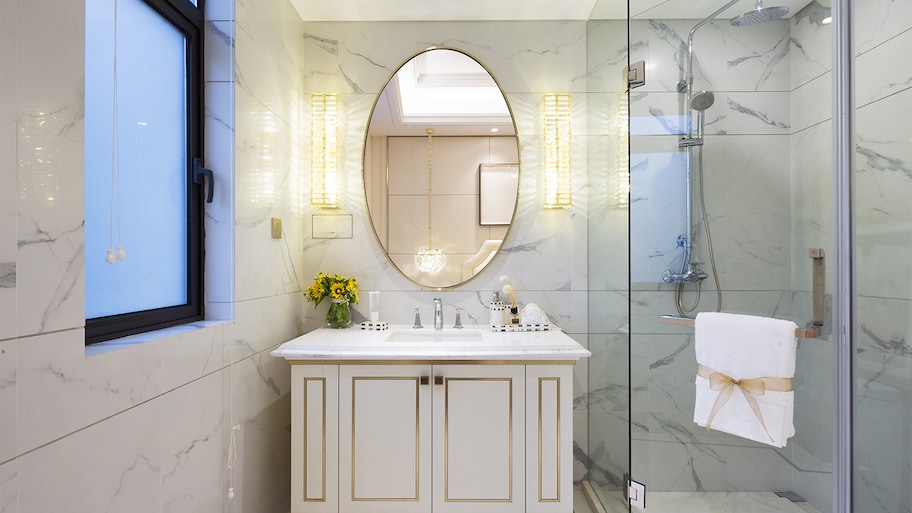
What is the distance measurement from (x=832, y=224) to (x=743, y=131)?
373 mm

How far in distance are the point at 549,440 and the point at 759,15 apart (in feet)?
5.35

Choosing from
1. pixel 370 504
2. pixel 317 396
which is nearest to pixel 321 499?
pixel 370 504

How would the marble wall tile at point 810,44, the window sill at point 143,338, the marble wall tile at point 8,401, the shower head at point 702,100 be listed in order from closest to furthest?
the marble wall tile at point 8,401
the window sill at point 143,338
the marble wall tile at point 810,44
the shower head at point 702,100

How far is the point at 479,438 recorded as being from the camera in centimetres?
180

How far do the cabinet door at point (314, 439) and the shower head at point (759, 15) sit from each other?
186 cm

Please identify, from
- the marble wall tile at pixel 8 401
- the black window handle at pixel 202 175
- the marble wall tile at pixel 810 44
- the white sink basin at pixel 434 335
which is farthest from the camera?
the white sink basin at pixel 434 335

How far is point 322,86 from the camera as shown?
7.79ft

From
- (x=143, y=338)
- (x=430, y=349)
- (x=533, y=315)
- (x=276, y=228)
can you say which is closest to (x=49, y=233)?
(x=143, y=338)

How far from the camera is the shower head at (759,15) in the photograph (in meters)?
1.35

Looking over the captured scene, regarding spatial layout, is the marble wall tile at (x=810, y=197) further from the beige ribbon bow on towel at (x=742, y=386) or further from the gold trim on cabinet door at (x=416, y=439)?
the gold trim on cabinet door at (x=416, y=439)

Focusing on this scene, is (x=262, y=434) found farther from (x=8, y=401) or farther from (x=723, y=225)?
(x=723, y=225)

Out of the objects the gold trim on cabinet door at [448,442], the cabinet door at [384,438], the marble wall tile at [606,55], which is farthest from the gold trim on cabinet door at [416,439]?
the marble wall tile at [606,55]

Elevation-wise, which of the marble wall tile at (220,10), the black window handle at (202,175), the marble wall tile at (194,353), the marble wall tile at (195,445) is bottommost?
the marble wall tile at (195,445)

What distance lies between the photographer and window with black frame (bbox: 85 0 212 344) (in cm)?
118
